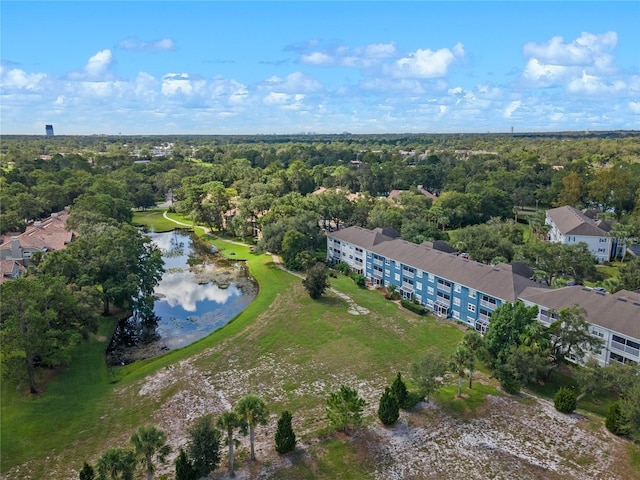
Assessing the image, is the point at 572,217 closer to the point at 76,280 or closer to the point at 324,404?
the point at 324,404

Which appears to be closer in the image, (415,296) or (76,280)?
(76,280)

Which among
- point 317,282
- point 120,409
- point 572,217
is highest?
point 572,217

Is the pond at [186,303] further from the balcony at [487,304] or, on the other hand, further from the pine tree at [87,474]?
the balcony at [487,304]

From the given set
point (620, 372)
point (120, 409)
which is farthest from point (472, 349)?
point (120, 409)

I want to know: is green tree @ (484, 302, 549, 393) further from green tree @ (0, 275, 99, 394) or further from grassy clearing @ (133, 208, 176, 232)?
grassy clearing @ (133, 208, 176, 232)

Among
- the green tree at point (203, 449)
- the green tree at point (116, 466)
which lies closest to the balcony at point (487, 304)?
the green tree at point (203, 449)

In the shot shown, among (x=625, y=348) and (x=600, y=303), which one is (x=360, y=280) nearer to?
(x=600, y=303)

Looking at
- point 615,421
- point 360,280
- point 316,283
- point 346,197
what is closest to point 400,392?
point 615,421
